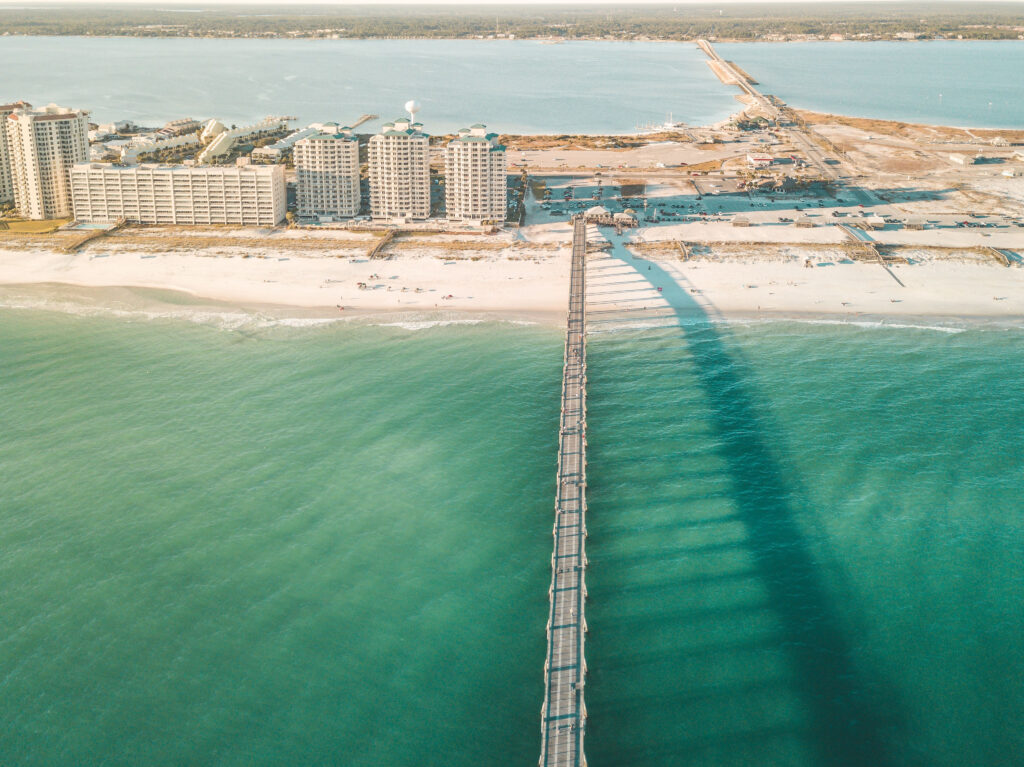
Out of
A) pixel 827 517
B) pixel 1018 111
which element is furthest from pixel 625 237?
pixel 1018 111

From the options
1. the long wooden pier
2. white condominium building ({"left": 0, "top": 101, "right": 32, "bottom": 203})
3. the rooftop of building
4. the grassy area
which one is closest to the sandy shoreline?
the grassy area

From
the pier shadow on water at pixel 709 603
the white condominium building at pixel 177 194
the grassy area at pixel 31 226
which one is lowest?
the pier shadow on water at pixel 709 603

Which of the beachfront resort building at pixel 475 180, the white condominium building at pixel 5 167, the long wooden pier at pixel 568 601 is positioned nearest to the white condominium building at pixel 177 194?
the white condominium building at pixel 5 167

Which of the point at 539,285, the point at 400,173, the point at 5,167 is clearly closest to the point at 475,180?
the point at 400,173

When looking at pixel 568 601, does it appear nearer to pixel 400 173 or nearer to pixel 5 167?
pixel 400 173

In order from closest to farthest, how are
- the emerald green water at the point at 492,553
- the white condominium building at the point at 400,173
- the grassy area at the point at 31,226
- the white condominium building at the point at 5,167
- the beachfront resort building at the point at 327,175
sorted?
the emerald green water at the point at 492,553 < the grassy area at the point at 31,226 < the white condominium building at the point at 400,173 < the beachfront resort building at the point at 327,175 < the white condominium building at the point at 5,167

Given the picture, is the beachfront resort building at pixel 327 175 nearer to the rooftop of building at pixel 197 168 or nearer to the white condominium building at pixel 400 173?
the white condominium building at pixel 400 173

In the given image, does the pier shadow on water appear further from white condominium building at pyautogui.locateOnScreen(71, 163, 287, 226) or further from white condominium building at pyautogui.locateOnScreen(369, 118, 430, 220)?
white condominium building at pyautogui.locateOnScreen(71, 163, 287, 226)
